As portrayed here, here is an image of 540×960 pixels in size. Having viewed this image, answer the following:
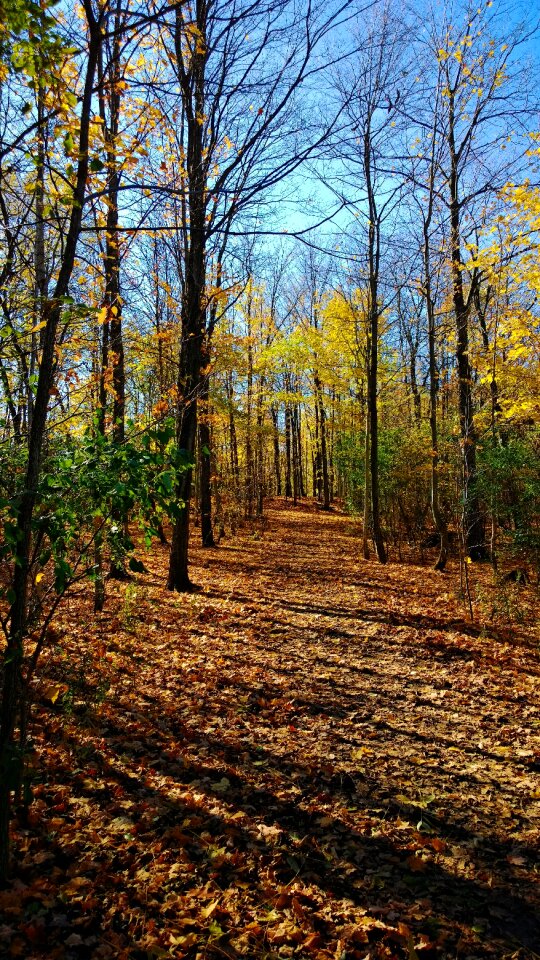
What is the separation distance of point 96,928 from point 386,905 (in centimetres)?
156

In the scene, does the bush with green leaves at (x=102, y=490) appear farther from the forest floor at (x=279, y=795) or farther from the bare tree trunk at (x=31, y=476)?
the forest floor at (x=279, y=795)

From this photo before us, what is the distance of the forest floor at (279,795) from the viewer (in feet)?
8.55

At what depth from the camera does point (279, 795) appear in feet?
12.2

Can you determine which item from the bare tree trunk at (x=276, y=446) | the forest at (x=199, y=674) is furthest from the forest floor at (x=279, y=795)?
the bare tree trunk at (x=276, y=446)

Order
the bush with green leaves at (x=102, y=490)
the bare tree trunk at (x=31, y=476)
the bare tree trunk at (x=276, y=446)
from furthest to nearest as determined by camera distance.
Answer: the bare tree trunk at (x=276, y=446), the bare tree trunk at (x=31, y=476), the bush with green leaves at (x=102, y=490)

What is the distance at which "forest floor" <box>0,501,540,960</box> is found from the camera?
2.61m

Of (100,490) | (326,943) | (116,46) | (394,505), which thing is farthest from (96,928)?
(394,505)

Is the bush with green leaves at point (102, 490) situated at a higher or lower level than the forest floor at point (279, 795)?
higher

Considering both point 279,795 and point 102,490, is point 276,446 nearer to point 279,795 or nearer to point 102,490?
point 279,795

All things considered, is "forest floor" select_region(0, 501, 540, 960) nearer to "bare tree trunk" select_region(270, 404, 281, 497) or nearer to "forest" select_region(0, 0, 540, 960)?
"forest" select_region(0, 0, 540, 960)

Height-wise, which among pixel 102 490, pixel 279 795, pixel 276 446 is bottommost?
pixel 279 795

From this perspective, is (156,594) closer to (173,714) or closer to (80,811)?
(173,714)

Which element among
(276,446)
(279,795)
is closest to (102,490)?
(279,795)

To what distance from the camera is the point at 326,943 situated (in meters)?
2.55
